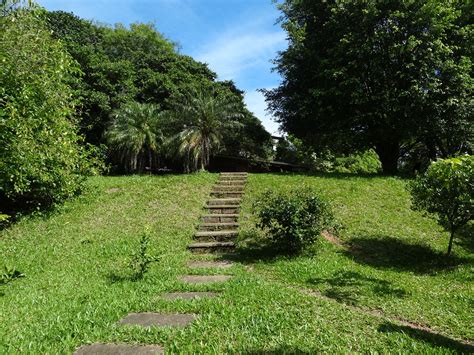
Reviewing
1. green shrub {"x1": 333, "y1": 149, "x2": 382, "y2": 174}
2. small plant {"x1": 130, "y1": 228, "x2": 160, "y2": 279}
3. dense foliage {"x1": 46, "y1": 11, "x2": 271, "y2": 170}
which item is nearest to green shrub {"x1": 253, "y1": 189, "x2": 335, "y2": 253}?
small plant {"x1": 130, "y1": 228, "x2": 160, "y2": 279}

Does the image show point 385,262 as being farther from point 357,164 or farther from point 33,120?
point 357,164

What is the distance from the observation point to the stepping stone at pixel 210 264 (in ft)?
23.0

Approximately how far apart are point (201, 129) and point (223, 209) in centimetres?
562

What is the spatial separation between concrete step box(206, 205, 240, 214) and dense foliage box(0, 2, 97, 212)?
4.19m

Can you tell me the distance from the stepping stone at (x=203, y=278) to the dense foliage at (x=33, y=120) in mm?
5117

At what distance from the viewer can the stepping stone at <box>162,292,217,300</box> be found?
5.22 metres

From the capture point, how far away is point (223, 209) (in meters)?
10.5

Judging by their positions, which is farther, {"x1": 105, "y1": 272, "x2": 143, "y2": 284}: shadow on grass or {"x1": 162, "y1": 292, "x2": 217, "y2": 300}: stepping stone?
{"x1": 105, "y1": 272, "x2": 143, "y2": 284}: shadow on grass

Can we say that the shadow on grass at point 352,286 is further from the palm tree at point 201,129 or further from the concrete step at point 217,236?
the palm tree at point 201,129

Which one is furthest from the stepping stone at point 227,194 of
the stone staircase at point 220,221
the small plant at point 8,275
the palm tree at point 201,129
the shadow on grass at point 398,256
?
the small plant at point 8,275

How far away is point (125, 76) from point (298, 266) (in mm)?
19184

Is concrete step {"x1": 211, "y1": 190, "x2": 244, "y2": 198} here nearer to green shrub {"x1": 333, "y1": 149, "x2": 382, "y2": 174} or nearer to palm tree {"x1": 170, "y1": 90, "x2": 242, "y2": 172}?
palm tree {"x1": 170, "y1": 90, "x2": 242, "y2": 172}

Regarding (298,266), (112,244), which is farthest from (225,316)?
(112,244)

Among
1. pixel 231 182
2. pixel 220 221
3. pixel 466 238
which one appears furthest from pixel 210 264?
pixel 466 238
